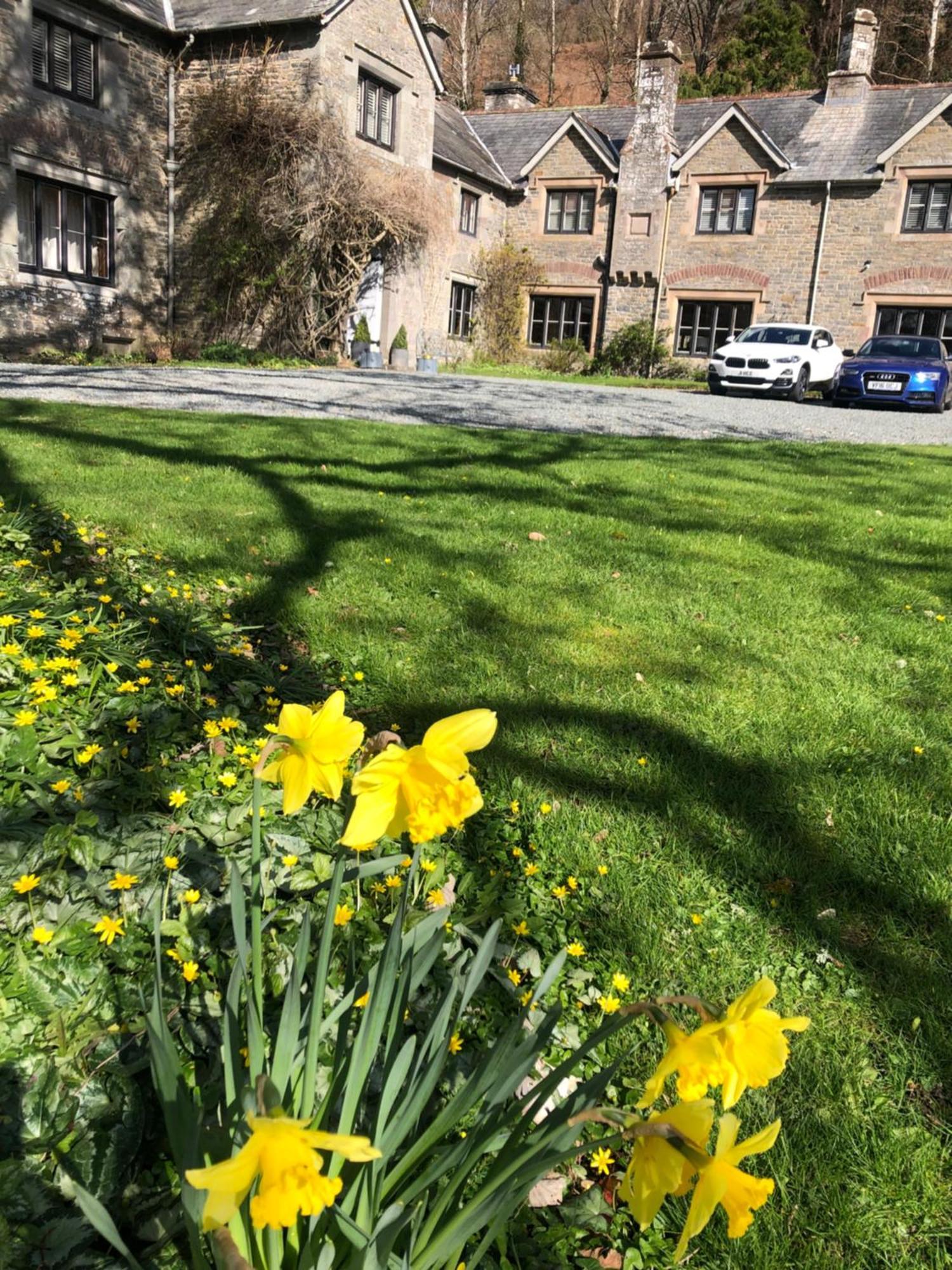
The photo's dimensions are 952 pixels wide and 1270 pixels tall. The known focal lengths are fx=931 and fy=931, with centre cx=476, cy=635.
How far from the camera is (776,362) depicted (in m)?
17.4

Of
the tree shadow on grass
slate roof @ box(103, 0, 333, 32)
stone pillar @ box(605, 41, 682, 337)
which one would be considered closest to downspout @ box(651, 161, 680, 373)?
stone pillar @ box(605, 41, 682, 337)

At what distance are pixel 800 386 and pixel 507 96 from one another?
64.2ft

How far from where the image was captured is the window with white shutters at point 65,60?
52.5 ft

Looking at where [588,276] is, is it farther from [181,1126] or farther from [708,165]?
[181,1126]

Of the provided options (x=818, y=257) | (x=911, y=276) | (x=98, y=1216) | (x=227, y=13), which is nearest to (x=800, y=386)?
(x=911, y=276)

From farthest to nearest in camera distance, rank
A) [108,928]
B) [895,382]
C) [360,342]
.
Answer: [360,342] < [895,382] < [108,928]

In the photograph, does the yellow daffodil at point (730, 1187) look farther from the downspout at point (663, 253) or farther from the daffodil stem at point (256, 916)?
the downspout at point (663, 253)

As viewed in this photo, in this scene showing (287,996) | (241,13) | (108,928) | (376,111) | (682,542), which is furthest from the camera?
(376,111)

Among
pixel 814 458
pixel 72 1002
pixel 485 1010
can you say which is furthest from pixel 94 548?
pixel 814 458

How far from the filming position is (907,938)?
2.21 metres

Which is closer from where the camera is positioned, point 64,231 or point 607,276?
point 64,231

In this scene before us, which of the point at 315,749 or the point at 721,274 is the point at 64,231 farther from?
the point at 315,749

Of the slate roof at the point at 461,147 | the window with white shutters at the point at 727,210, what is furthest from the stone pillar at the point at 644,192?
the slate roof at the point at 461,147

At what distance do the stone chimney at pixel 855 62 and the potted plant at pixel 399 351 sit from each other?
14.6 m
